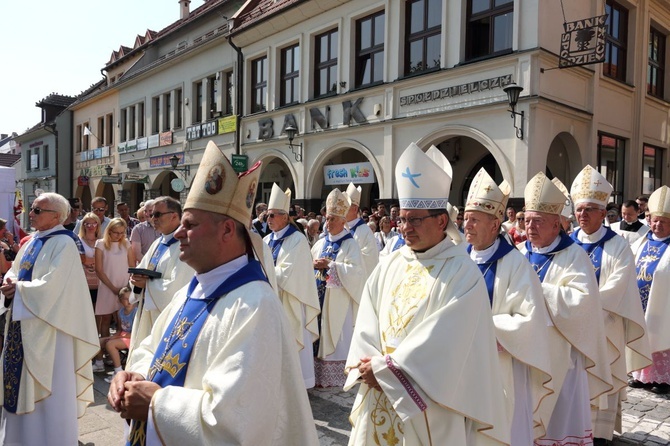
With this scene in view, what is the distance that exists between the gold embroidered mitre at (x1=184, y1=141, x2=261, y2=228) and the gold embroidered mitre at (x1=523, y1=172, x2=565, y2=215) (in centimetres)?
275

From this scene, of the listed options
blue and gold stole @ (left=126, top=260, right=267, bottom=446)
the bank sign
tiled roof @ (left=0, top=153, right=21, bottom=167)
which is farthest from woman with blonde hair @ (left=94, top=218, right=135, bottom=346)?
tiled roof @ (left=0, top=153, right=21, bottom=167)

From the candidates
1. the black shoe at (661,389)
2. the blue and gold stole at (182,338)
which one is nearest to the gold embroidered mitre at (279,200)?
the blue and gold stole at (182,338)

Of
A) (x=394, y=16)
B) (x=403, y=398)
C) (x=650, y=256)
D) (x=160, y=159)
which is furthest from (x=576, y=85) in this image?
(x=160, y=159)

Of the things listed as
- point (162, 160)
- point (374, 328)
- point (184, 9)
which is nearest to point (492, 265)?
point (374, 328)

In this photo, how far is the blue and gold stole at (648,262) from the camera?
6359 millimetres

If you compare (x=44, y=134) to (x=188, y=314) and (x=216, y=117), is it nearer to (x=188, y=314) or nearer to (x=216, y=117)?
(x=216, y=117)

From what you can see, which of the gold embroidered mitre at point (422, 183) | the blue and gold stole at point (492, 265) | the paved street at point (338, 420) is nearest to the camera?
the gold embroidered mitre at point (422, 183)

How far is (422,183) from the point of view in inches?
122

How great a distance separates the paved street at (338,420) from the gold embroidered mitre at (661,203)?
6.75 ft

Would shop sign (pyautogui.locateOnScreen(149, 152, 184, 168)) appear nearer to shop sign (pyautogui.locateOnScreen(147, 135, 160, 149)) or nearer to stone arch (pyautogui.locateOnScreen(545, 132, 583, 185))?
shop sign (pyautogui.locateOnScreen(147, 135, 160, 149))

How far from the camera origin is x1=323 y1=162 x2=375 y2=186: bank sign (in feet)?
49.7

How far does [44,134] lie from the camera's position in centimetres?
3553

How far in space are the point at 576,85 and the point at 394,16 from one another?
15.6ft

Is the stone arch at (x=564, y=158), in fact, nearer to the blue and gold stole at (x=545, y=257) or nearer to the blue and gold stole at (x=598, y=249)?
the blue and gold stole at (x=598, y=249)
